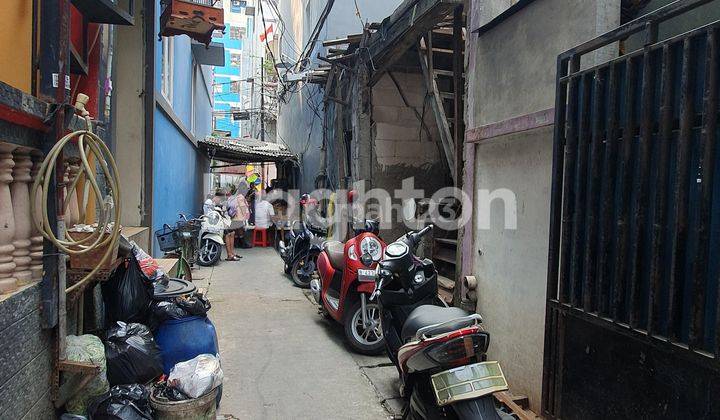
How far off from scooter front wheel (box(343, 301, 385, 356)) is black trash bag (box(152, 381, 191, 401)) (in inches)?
87.9

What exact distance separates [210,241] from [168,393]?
7241 mm

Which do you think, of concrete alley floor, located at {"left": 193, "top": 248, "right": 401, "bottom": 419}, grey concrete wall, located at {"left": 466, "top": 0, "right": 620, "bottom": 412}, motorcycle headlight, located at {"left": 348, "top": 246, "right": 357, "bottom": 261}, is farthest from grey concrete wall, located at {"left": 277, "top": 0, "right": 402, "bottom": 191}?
grey concrete wall, located at {"left": 466, "top": 0, "right": 620, "bottom": 412}

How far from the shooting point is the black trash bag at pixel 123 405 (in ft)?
8.30

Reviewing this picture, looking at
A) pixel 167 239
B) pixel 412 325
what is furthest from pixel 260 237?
pixel 412 325

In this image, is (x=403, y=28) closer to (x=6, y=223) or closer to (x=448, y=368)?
(x=448, y=368)

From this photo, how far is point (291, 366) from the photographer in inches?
172

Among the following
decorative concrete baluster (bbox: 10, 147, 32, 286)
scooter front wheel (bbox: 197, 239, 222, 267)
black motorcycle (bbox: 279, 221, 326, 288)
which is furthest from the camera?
scooter front wheel (bbox: 197, 239, 222, 267)

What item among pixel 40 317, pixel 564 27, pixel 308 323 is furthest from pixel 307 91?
pixel 40 317

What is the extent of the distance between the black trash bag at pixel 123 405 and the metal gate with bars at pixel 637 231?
2483 mm

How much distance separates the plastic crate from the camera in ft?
22.7

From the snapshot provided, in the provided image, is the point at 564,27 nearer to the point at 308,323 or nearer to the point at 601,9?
the point at 601,9

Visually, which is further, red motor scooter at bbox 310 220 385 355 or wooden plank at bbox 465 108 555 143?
red motor scooter at bbox 310 220 385 355

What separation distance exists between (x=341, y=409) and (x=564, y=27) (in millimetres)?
3184

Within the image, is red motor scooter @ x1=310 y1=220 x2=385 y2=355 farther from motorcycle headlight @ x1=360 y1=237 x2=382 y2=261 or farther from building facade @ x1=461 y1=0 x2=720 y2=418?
building facade @ x1=461 y1=0 x2=720 y2=418
